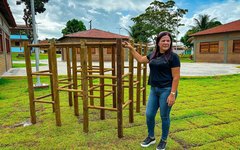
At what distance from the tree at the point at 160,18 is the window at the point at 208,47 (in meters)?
8.56

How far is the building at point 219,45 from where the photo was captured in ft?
63.4

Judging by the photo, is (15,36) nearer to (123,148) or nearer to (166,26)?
(166,26)

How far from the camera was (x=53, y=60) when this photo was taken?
328 centimetres

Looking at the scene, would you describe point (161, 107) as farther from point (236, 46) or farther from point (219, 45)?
point (219, 45)

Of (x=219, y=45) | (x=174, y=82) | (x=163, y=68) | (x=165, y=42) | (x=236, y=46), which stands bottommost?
(x=174, y=82)

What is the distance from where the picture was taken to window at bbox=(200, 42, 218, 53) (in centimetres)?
2123

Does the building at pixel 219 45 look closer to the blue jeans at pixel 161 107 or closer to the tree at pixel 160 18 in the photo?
the tree at pixel 160 18

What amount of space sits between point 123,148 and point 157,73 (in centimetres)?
113

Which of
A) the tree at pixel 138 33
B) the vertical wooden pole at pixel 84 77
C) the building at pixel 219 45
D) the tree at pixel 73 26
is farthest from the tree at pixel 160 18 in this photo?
the vertical wooden pole at pixel 84 77

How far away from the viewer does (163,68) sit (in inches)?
95.0

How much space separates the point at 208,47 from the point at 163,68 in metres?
22.1

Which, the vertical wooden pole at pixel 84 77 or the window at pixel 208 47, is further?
the window at pixel 208 47

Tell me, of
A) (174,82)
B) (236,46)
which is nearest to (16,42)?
(236,46)

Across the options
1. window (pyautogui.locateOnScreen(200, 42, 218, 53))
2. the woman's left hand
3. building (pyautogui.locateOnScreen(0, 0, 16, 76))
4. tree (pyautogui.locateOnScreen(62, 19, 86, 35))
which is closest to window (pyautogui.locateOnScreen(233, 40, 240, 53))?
window (pyautogui.locateOnScreen(200, 42, 218, 53))
